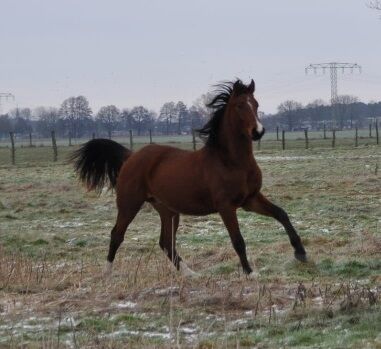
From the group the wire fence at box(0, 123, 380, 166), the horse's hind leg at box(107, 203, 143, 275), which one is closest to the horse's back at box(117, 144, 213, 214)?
the horse's hind leg at box(107, 203, 143, 275)

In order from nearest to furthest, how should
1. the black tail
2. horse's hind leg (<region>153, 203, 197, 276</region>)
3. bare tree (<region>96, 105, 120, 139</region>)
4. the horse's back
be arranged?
the horse's back, horse's hind leg (<region>153, 203, 197, 276</region>), the black tail, bare tree (<region>96, 105, 120, 139</region>)

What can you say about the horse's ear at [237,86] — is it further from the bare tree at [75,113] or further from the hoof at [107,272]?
the bare tree at [75,113]

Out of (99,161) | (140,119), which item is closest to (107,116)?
(140,119)

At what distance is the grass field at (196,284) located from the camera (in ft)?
18.2

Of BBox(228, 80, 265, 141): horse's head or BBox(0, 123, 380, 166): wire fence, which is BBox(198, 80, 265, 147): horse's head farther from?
BBox(0, 123, 380, 166): wire fence

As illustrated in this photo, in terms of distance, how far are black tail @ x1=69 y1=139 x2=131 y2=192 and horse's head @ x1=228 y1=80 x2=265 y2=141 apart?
210 centimetres

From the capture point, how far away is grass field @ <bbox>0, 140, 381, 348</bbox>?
5.54 meters

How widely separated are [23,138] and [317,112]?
33627 millimetres

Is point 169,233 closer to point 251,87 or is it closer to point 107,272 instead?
point 107,272

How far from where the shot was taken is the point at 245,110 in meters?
8.23

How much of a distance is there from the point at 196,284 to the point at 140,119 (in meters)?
73.2

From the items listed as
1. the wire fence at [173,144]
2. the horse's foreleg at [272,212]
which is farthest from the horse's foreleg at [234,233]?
the wire fence at [173,144]

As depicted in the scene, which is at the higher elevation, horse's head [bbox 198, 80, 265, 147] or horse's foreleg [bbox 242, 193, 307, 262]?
horse's head [bbox 198, 80, 265, 147]

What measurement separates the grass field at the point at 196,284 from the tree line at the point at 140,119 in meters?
53.2
